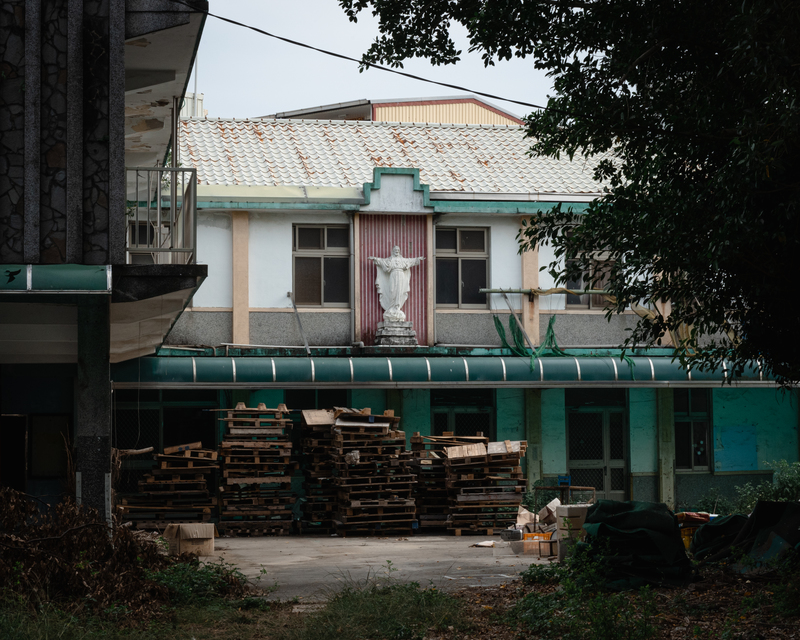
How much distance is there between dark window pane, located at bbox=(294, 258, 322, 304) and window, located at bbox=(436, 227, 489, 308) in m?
2.58

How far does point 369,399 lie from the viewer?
2106 cm

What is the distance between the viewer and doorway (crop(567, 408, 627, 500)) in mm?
21719

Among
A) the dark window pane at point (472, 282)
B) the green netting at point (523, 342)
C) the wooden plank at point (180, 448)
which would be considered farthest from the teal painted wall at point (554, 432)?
the wooden plank at point (180, 448)

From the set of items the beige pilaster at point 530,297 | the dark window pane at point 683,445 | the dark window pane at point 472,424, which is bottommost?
the dark window pane at point 683,445

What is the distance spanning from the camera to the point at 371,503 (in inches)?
729

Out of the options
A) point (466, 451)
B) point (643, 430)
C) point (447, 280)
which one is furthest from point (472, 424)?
point (643, 430)

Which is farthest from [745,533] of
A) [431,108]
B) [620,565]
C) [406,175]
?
[431,108]

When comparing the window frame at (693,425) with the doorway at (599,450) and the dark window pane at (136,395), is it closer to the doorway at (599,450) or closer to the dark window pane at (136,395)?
the doorway at (599,450)

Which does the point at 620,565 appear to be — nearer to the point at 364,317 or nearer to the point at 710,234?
the point at 710,234

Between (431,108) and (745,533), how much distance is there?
23.4 m

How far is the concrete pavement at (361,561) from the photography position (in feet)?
41.1

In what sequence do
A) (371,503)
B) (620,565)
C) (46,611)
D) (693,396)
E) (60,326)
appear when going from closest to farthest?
(46,611) → (620,565) → (60,326) → (371,503) → (693,396)

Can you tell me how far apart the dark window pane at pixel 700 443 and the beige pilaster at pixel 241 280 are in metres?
10.2

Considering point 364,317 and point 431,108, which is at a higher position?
point 431,108
